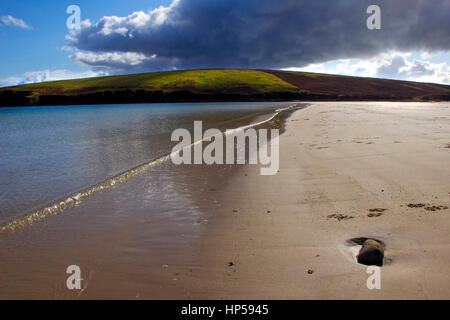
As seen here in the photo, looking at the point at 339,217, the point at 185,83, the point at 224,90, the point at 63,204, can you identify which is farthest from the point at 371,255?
the point at 185,83

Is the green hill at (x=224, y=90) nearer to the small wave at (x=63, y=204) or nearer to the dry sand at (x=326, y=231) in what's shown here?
the dry sand at (x=326, y=231)

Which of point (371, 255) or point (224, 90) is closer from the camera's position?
point (371, 255)

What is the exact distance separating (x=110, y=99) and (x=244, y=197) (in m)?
102

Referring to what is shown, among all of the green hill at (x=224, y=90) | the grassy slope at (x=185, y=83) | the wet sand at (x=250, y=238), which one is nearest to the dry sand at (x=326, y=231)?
the wet sand at (x=250, y=238)

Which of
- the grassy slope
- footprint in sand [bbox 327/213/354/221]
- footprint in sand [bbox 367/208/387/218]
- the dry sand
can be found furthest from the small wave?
the grassy slope

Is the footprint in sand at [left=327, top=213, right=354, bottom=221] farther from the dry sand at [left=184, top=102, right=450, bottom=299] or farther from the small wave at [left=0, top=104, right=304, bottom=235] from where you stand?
the small wave at [left=0, top=104, right=304, bottom=235]

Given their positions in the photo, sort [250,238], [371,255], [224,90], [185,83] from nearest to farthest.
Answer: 1. [371,255]
2. [250,238]
3. [224,90]
4. [185,83]

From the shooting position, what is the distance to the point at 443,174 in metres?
7.51

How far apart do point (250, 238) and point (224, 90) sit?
328ft

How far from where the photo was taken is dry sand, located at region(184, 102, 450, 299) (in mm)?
3721

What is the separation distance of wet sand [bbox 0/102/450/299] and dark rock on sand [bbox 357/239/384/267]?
11 cm

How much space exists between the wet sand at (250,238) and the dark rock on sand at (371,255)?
11 cm

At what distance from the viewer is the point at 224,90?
102500 mm

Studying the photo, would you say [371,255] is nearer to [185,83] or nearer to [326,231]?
[326,231]
